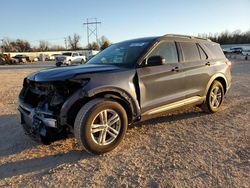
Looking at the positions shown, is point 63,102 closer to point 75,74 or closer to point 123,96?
point 75,74

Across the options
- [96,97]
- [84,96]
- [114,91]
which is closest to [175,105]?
[114,91]

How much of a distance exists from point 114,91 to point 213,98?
302 centimetres

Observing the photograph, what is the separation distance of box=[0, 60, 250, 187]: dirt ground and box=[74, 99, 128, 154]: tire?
0.16 m

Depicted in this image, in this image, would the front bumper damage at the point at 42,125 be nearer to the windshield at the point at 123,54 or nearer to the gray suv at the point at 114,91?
the gray suv at the point at 114,91

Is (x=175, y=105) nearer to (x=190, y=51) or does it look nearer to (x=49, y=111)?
(x=190, y=51)

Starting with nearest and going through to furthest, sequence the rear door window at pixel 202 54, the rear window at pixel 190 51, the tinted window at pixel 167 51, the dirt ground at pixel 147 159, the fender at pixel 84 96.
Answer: the dirt ground at pixel 147 159 < the fender at pixel 84 96 < the tinted window at pixel 167 51 < the rear window at pixel 190 51 < the rear door window at pixel 202 54

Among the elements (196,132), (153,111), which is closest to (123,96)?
(153,111)

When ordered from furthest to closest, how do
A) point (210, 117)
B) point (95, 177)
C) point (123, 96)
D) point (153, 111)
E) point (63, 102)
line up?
1. point (210, 117)
2. point (153, 111)
3. point (123, 96)
4. point (63, 102)
5. point (95, 177)

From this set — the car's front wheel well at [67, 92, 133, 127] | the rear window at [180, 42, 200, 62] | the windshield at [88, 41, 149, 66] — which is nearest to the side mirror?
the windshield at [88, 41, 149, 66]

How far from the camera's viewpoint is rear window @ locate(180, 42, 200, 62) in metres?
5.47

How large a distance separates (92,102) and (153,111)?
1262 millimetres

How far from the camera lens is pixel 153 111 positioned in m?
4.72

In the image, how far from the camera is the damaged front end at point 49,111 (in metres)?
3.79

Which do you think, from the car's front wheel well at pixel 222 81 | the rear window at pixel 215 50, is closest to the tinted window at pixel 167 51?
the rear window at pixel 215 50
